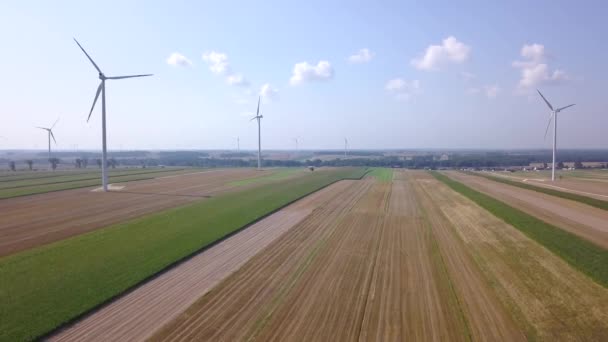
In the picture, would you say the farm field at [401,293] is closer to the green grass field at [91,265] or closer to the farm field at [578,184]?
the green grass field at [91,265]

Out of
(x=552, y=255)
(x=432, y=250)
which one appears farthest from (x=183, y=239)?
(x=552, y=255)

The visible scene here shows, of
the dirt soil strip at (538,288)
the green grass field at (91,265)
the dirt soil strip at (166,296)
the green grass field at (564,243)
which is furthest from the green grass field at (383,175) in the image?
the dirt soil strip at (166,296)

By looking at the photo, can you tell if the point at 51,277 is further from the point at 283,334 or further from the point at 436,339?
the point at 436,339

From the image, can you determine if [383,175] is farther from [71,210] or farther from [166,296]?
[166,296]

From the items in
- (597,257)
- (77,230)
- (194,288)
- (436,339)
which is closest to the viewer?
(436,339)

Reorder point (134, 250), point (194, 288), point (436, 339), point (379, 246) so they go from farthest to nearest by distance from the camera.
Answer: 1. point (379, 246)
2. point (134, 250)
3. point (194, 288)
4. point (436, 339)

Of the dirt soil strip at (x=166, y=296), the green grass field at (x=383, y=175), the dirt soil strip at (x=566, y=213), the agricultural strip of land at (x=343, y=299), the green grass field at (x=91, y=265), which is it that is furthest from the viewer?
the green grass field at (x=383, y=175)
